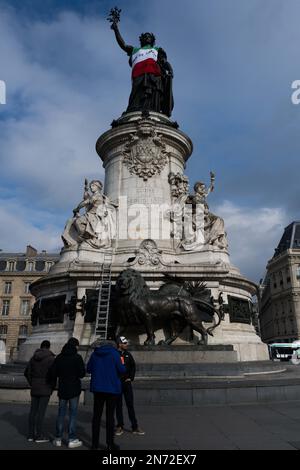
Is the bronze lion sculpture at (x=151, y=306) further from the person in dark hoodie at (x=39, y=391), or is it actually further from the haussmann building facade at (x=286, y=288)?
the haussmann building facade at (x=286, y=288)

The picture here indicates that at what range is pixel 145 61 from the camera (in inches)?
947

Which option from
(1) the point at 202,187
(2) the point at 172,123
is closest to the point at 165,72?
(2) the point at 172,123

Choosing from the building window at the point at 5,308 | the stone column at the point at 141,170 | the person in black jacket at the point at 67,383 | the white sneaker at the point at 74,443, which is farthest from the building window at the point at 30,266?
the white sneaker at the point at 74,443

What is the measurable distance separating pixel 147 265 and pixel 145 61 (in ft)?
47.7

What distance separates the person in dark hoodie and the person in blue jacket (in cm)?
112

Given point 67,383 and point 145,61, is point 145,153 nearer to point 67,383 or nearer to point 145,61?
point 145,61

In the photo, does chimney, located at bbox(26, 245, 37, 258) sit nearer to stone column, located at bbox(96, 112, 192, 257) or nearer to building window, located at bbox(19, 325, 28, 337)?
building window, located at bbox(19, 325, 28, 337)

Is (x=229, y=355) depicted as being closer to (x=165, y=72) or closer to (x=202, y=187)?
(x=202, y=187)

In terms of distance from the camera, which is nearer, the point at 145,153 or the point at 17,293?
the point at 145,153

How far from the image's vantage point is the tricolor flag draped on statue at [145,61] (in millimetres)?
23969

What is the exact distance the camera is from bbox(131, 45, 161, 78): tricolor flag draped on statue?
24.0 metres

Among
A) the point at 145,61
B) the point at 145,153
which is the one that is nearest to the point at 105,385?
the point at 145,153

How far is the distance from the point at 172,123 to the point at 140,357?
14111mm

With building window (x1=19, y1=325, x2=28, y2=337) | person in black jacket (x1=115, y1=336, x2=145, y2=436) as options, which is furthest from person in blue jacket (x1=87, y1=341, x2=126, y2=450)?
building window (x1=19, y1=325, x2=28, y2=337)
